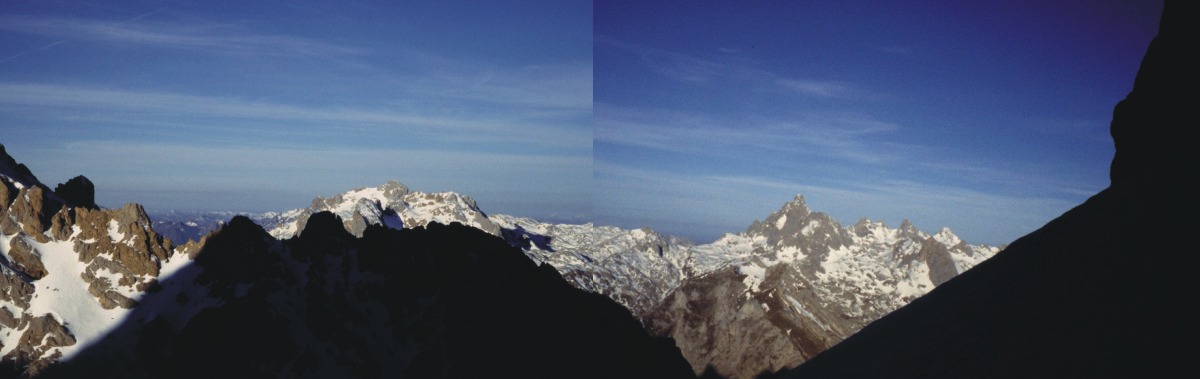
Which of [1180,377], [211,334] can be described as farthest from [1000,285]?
[211,334]

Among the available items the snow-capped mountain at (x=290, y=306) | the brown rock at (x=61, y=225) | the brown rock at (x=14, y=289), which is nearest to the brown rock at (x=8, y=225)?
the snow-capped mountain at (x=290, y=306)

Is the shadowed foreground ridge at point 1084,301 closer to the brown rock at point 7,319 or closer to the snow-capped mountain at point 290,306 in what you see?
the snow-capped mountain at point 290,306

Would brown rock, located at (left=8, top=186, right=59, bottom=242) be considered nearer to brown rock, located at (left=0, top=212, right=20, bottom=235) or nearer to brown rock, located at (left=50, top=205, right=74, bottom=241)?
brown rock, located at (left=0, top=212, right=20, bottom=235)

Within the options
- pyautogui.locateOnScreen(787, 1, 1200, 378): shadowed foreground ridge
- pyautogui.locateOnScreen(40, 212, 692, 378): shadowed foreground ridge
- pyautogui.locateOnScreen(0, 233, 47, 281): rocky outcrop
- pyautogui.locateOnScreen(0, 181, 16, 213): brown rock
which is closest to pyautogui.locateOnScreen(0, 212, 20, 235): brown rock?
pyautogui.locateOnScreen(0, 181, 16, 213): brown rock

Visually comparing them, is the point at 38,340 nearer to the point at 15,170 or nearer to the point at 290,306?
the point at 290,306

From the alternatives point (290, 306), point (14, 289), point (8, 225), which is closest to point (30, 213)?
point (8, 225)

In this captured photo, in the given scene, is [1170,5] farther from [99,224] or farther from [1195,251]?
[99,224]

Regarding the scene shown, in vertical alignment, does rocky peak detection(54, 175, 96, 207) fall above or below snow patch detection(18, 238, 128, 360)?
above
